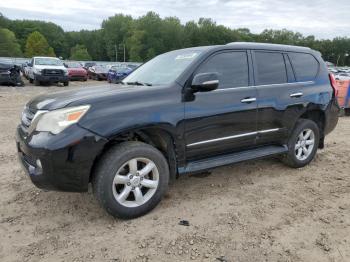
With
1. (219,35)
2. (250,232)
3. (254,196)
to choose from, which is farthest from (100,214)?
(219,35)

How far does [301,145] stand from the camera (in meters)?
4.86

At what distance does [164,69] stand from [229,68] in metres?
0.79

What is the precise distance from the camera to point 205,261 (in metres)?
2.68

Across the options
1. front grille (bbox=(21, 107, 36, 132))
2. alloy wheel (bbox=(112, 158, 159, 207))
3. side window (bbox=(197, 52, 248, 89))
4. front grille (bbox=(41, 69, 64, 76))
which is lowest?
alloy wheel (bbox=(112, 158, 159, 207))

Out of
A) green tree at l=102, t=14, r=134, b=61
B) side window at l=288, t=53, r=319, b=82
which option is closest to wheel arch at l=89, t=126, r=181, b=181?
side window at l=288, t=53, r=319, b=82

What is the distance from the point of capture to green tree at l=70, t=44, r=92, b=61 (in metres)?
94.5

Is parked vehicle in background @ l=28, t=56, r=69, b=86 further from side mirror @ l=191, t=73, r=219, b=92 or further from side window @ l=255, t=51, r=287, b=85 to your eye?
side mirror @ l=191, t=73, r=219, b=92

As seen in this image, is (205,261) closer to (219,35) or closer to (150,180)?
(150,180)

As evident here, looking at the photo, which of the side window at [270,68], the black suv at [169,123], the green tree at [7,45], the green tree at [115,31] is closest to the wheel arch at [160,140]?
the black suv at [169,123]

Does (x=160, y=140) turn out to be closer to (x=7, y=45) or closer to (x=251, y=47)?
(x=251, y=47)

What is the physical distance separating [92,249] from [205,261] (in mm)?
970

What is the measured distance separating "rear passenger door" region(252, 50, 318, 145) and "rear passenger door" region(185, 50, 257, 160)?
159 mm

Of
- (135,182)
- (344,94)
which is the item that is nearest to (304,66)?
(135,182)

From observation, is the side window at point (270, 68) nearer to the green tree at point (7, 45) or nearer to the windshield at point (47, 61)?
the windshield at point (47, 61)
